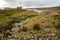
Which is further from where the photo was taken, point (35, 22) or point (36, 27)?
point (35, 22)

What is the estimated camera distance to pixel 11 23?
15.4 feet

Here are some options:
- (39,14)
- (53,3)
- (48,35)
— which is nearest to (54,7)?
(53,3)

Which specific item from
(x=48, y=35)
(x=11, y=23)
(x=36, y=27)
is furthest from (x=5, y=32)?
(x=48, y=35)

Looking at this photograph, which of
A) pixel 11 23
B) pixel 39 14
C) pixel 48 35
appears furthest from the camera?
pixel 39 14

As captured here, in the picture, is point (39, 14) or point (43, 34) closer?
point (43, 34)

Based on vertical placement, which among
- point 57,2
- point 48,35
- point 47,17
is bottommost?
point 48,35

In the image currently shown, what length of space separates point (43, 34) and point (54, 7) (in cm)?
143

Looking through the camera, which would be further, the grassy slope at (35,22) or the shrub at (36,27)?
the shrub at (36,27)

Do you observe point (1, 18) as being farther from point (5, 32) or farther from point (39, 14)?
point (39, 14)

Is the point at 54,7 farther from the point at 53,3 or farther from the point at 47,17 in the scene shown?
the point at 47,17

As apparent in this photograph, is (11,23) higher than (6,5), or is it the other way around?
(6,5)

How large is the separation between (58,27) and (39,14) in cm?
79

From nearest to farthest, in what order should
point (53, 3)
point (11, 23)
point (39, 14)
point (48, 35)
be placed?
point (48, 35), point (11, 23), point (39, 14), point (53, 3)

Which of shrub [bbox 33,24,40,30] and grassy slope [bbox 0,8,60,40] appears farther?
shrub [bbox 33,24,40,30]
